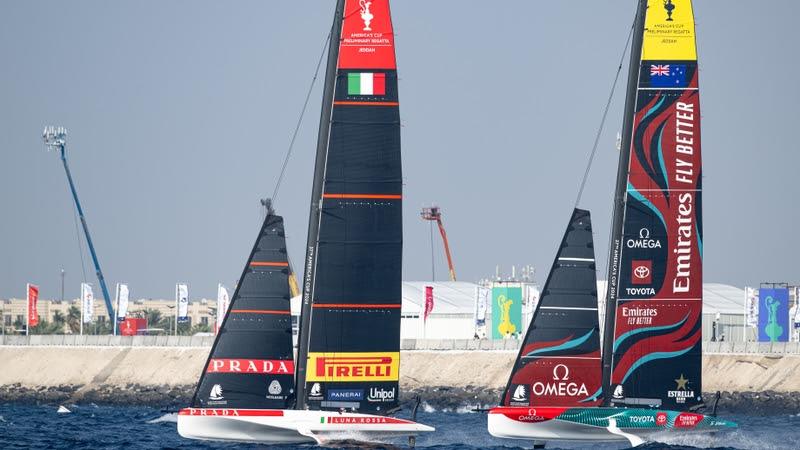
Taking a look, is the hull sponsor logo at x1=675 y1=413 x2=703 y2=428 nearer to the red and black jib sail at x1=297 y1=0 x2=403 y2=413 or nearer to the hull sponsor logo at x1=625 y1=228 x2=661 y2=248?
the hull sponsor logo at x1=625 y1=228 x2=661 y2=248

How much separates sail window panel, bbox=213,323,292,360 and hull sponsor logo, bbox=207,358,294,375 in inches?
4.4

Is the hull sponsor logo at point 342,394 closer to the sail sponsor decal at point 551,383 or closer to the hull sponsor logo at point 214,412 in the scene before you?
the hull sponsor logo at point 214,412

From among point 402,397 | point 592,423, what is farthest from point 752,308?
point 592,423

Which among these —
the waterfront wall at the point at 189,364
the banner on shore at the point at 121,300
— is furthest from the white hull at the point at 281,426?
the banner on shore at the point at 121,300

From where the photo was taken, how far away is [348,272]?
39.0 m

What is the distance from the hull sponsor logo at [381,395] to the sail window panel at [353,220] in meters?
3.70

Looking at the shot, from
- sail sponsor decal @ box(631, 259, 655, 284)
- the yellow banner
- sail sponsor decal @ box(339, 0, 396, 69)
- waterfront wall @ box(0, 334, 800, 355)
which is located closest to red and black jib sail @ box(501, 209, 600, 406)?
sail sponsor decal @ box(631, 259, 655, 284)

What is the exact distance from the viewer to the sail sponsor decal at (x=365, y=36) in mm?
39000

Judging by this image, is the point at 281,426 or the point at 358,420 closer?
the point at 281,426

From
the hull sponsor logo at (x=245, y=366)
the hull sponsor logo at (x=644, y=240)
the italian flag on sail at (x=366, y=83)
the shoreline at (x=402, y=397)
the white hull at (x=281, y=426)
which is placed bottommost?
the shoreline at (x=402, y=397)

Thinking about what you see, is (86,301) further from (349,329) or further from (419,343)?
(349,329)

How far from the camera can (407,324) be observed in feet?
322

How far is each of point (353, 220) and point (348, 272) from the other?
1272mm

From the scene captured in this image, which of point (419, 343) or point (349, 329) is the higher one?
point (349, 329)
